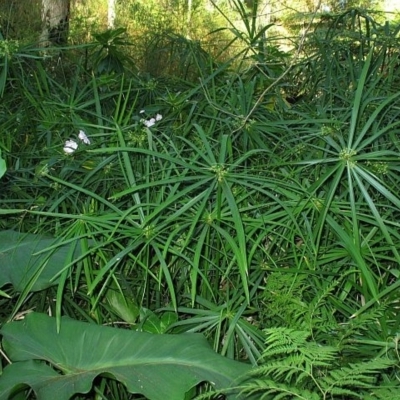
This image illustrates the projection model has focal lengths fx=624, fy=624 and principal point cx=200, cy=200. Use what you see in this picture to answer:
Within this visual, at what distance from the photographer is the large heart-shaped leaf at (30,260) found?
3.87ft

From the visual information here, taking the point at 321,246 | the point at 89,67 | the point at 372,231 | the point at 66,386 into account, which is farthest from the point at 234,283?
the point at 89,67

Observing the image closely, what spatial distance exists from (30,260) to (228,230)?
388 millimetres

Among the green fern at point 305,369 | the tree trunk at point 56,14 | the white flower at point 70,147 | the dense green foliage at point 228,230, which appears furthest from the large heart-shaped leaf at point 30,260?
the tree trunk at point 56,14

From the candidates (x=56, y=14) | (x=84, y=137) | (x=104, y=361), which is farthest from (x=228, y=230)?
(x=56, y=14)

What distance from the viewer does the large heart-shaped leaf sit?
1181 millimetres

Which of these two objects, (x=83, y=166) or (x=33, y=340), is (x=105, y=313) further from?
(x=83, y=166)

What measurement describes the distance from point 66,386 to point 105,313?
0.29 metres

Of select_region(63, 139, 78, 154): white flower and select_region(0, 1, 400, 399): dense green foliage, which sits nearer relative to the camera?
select_region(0, 1, 400, 399): dense green foliage

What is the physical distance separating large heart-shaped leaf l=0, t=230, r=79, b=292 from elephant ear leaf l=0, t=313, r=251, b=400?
7cm

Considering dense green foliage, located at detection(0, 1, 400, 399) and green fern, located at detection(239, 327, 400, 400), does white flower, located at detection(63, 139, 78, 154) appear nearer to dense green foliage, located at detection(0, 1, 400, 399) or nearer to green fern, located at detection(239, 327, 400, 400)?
dense green foliage, located at detection(0, 1, 400, 399)

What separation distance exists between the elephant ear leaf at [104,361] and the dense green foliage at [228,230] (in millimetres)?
42

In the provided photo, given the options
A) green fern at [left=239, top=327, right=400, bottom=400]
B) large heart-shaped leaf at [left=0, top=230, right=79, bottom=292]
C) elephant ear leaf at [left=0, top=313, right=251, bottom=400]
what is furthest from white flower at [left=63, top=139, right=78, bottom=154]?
green fern at [left=239, top=327, right=400, bottom=400]

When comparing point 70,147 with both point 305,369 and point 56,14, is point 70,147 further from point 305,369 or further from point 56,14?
point 56,14

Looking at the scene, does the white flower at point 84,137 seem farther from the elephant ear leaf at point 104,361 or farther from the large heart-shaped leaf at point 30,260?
the elephant ear leaf at point 104,361
